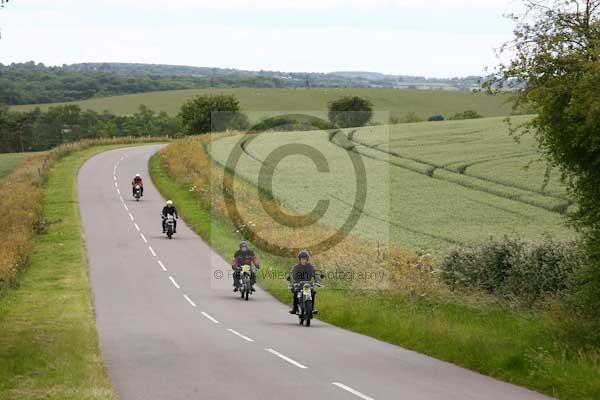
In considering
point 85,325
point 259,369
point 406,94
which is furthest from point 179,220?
point 406,94

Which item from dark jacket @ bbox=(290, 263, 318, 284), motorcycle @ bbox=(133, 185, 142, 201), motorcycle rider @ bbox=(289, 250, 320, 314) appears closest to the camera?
motorcycle rider @ bbox=(289, 250, 320, 314)

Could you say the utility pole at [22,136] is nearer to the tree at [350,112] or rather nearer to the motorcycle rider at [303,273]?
the tree at [350,112]

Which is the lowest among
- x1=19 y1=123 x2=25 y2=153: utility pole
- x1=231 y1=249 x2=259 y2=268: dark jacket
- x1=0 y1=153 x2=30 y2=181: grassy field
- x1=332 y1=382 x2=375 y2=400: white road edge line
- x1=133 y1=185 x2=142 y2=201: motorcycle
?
x1=19 y1=123 x2=25 y2=153: utility pole

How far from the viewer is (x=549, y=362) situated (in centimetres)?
1407

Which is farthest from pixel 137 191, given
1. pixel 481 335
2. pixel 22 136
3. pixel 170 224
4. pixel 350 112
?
pixel 22 136

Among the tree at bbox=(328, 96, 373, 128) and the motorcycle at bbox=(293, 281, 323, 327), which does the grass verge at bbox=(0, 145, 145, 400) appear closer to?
the motorcycle at bbox=(293, 281, 323, 327)

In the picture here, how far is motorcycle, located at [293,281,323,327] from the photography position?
73.0 feet

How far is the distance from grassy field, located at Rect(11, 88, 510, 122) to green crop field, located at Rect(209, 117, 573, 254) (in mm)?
66985

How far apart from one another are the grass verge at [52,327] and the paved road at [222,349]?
516 mm

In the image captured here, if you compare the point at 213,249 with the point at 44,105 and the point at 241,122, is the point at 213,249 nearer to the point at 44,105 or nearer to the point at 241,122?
the point at 241,122

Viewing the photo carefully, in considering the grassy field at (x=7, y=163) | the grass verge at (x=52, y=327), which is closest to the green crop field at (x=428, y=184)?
the grass verge at (x=52, y=327)

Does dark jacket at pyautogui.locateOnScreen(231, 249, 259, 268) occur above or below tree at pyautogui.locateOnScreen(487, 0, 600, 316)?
below

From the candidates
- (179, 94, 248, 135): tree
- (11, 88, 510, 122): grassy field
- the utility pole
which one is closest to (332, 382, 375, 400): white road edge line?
(179, 94, 248, 135): tree

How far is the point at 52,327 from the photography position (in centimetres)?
2067
